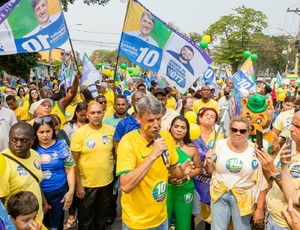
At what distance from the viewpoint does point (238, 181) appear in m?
3.39

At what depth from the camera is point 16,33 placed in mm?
4809

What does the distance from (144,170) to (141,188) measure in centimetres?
36

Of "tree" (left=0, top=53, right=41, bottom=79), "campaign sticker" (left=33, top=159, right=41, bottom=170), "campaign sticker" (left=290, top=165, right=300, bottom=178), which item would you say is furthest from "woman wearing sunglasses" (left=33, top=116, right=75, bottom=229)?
"tree" (left=0, top=53, right=41, bottom=79)

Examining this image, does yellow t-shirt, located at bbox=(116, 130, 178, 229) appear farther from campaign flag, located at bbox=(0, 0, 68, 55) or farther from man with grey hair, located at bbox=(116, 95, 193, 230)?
campaign flag, located at bbox=(0, 0, 68, 55)

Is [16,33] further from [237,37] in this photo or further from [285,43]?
[285,43]

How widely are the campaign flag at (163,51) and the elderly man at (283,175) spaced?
2609 mm

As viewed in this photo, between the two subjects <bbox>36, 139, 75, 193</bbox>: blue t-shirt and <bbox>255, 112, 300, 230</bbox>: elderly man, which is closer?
<bbox>255, 112, 300, 230</bbox>: elderly man

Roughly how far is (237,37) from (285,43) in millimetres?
27490

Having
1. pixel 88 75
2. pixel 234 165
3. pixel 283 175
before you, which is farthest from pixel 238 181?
pixel 88 75

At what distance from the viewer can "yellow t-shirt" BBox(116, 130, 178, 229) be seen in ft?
8.50

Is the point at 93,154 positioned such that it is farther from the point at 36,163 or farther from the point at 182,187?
the point at 182,187

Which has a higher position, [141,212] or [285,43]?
[285,43]

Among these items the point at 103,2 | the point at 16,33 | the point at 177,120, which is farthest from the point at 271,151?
the point at 103,2

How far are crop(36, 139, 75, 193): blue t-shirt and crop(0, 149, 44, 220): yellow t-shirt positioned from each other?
46cm
